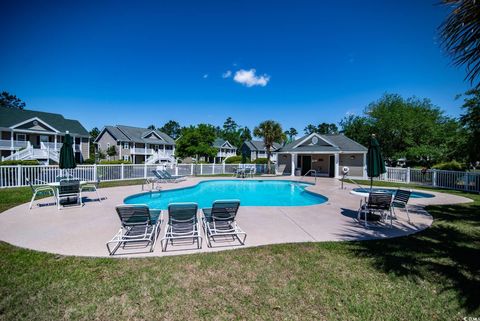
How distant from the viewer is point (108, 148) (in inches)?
1425

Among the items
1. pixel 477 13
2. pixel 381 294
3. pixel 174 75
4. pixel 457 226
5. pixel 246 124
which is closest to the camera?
pixel 477 13

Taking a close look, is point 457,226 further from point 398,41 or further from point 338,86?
point 338,86

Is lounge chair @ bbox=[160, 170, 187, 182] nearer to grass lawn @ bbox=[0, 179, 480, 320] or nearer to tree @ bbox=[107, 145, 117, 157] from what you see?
grass lawn @ bbox=[0, 179, 480, 320]

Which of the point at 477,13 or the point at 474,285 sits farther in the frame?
the point at 474,285

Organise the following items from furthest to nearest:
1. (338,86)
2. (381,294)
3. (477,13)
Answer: (338,86) < (381,294) < (477,13)

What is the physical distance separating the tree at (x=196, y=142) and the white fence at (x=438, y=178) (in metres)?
24.5

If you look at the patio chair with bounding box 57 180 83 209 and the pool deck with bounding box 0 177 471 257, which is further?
the patio chair with bounding box 57 180 83 209

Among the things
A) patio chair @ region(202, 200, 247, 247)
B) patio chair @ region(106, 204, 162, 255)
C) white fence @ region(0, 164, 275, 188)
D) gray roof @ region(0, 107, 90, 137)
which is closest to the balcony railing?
gray roof @ region(0, 107, 90, 137)

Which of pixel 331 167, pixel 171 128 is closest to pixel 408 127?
pixel 331 167

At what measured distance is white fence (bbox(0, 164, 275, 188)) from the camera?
1205 cm

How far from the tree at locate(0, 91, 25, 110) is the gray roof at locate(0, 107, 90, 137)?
112 ft

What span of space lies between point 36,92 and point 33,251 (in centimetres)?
3191

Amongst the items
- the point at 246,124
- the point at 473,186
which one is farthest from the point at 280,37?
the point at 246,124

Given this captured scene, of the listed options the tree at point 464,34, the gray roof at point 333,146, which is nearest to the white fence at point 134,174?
the gray roof at point 333,146
